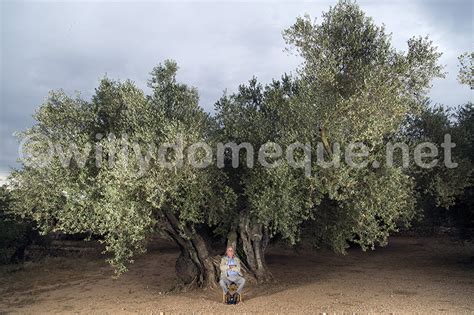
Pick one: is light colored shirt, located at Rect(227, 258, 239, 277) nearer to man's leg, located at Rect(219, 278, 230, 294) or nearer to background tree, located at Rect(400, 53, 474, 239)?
man's leg, located at Rect(219, 278, 230, 294)

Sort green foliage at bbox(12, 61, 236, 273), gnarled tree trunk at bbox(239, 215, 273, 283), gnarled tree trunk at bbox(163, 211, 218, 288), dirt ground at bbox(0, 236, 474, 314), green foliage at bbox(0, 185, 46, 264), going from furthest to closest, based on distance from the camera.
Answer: green foliage at bbox(0, 185, 46, 264) < gnarled tree trunk at bbox(239, 215, 273, 283) < gnarled tree trunk at bbox(163, 211, 218, 288) < dirt ground at bbox(0, 236, 474, 314) < green foliage at bbox(12, 61, 236, 273)

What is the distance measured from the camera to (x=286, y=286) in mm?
18188

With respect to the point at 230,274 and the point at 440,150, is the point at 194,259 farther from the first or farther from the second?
the point at 440,150

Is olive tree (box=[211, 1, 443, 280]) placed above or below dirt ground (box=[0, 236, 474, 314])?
above

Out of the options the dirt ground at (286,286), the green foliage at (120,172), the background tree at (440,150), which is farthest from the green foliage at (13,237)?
the background tree at (440,150)

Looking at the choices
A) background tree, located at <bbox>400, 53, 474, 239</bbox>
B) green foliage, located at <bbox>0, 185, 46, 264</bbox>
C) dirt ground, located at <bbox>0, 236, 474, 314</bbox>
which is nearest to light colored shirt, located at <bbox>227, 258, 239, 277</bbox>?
dirt ground, located at <bbox>0, 236, 474, 314</bbox>

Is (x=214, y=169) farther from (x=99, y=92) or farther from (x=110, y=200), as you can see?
(x=99, y=92)

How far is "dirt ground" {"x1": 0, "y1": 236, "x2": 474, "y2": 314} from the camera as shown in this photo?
14.4 metres

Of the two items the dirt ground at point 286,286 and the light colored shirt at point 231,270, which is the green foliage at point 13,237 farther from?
the light colored shirt at point 231,270

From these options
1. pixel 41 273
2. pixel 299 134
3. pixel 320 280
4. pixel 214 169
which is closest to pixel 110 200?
pixel 214 169

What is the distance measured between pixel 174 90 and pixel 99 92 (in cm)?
291

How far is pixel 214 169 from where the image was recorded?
15602 millimetres

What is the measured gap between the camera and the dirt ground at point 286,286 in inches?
567

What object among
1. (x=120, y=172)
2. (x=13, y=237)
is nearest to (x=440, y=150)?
(x=120, y=172)
